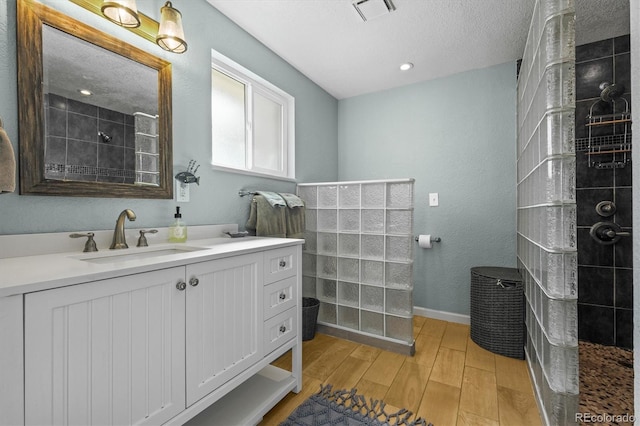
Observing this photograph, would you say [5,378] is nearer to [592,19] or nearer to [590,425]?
[590,425]

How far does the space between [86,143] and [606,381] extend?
3064 millimetres

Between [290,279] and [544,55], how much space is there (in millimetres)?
1634

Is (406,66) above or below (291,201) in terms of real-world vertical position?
above

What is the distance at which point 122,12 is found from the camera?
1.30 meters

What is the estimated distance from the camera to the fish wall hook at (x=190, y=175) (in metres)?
1.64

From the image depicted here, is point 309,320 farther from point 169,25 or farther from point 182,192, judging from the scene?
point 169,25

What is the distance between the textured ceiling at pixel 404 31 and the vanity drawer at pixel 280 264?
1529 mm

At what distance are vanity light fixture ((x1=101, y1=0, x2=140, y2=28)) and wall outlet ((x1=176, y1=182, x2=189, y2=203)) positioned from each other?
0.77 m

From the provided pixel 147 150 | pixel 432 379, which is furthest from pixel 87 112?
pixel 432 379

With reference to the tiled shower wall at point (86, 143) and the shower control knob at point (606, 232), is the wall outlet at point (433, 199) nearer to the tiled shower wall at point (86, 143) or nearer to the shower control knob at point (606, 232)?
the shower control knob at point (606, 232)

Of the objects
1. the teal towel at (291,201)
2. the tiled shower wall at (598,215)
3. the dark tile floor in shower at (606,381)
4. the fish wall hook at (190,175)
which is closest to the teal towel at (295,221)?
the teal towel at (291,201)

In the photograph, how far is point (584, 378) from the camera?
5.83 feet

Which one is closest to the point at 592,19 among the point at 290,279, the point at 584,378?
the point at 584,378

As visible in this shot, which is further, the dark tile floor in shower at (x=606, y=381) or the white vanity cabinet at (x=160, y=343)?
the dark tile floor in shower at (x=606, y=381)
